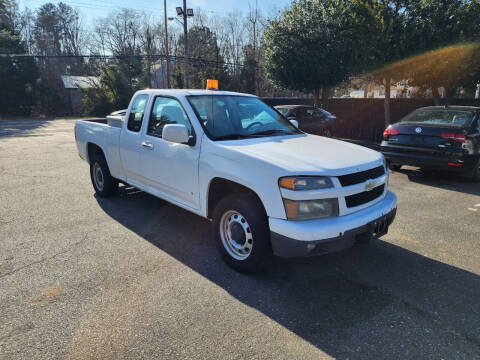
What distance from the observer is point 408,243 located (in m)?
4.15

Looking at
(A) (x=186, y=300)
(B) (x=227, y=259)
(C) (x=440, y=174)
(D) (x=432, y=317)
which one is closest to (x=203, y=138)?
(B) (x=227, y=259)

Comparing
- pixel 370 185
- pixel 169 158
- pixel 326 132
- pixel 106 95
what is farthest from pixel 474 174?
pixel 106 95

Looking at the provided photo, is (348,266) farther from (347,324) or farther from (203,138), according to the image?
(203,138)

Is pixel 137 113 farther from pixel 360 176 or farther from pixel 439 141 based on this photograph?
pixel 439 141

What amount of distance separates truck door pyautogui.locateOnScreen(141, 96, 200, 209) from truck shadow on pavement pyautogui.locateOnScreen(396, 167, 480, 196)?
18.0 ft

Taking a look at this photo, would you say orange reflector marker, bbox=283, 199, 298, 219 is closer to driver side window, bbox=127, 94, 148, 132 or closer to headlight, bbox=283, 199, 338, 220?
headlight, bbox=283, 199, 338, 220

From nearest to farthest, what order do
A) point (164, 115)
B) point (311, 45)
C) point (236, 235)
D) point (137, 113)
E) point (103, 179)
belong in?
point (236, 235) → point (164, 115) → point (137, 113) → point (103, 179) → point (311, 45)

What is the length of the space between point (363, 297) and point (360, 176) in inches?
43.3

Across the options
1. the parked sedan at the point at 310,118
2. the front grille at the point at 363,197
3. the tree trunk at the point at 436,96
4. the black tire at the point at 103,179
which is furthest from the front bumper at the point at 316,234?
the tree trunk at the point at 436,96

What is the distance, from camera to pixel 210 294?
306 cm

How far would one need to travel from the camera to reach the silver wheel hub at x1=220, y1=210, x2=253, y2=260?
330cm

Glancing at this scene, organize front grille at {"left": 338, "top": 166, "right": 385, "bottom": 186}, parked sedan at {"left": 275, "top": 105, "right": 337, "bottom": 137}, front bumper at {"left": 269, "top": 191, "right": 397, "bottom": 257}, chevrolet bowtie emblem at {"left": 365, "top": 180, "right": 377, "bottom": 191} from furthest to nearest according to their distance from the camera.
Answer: parked sedan at {"left": 275, "top": 105, "right": 337, "bottom": 137}, chevrolet bowtie emblem at {"left": 365, "top": 180, "right": 377, "bottom": 191}, front grille at {"left": 338, "top": 166, "right": 385, "bottom": 186}, front bumper at {"left": 269, "top": 191, "right": 397, "bottom": 257}

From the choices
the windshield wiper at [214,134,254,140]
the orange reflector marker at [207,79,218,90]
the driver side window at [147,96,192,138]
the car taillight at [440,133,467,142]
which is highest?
the orange reflector marker at [207,79,218,90]

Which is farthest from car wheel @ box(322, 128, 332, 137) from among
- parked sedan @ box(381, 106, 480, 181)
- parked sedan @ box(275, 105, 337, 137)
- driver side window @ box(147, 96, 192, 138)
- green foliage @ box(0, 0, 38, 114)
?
green foliage @ box(0, 0, 38, 114)
